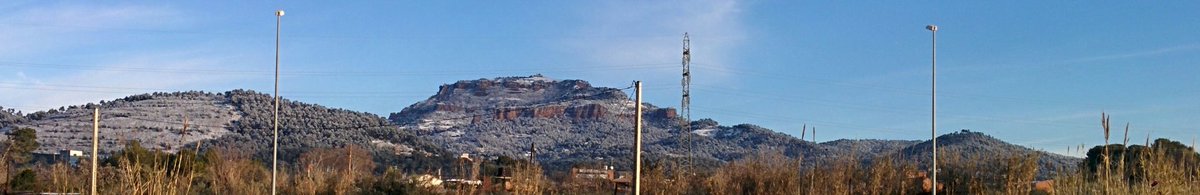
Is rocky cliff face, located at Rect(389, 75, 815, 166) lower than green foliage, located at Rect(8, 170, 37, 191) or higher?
higher

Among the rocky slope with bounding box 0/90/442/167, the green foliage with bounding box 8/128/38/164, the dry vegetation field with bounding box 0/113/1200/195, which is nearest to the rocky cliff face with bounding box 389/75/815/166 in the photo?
the rocky slope with bounding box 0/90/442/167

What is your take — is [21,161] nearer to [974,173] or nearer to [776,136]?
[974,173]

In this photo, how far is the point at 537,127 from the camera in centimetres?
13112

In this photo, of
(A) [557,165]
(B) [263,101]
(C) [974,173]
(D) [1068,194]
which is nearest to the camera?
(D) [1068,194]

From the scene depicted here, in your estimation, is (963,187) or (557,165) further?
(557,165)

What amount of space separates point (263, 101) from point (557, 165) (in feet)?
104

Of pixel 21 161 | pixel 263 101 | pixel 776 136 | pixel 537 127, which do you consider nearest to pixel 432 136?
pixel 537 127

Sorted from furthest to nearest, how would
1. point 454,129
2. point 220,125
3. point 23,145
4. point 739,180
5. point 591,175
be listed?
point 454,129 < point 220,125 < point 23,145 < point 591,175 < point 739,180

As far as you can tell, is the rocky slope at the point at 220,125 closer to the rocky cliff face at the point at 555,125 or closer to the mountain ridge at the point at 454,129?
the mountain ridge at the point at 454,129

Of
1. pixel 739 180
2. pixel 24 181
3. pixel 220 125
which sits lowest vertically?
pixel 24 181

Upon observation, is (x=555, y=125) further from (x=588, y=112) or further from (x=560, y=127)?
(x=588, y=112)

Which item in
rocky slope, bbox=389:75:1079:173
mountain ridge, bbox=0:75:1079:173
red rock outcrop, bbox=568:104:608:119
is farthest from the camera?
red rock outcrop, bbox=568:104:608:119

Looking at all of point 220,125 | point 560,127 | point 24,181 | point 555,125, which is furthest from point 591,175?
point 555,125

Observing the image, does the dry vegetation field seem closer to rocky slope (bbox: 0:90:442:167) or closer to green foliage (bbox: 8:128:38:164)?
green foliage (bbox: 8:128:38:164)
